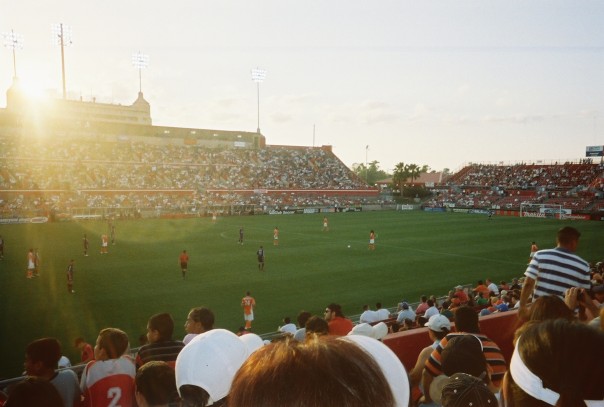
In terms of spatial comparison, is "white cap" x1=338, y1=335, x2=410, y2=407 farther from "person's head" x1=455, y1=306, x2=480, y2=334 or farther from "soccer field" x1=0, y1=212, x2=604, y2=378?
"soccer field" x1=0, y1=212, x2=604, y2=378

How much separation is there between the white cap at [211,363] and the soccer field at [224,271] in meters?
12.2

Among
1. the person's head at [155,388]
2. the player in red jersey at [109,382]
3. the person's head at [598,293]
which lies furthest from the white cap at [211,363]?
the person's head at [598,293]

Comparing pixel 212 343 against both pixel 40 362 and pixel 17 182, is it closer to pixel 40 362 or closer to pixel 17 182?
pixel 40 362

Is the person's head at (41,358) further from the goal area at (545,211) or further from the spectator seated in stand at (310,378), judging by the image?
the goal area at (545,211)

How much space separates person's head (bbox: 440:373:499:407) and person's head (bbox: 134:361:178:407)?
2.15m

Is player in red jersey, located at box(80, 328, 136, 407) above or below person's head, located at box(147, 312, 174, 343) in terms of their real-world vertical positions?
below

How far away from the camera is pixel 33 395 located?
305 cm

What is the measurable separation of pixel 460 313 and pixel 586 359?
9.75ft

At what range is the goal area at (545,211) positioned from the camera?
56.2 m

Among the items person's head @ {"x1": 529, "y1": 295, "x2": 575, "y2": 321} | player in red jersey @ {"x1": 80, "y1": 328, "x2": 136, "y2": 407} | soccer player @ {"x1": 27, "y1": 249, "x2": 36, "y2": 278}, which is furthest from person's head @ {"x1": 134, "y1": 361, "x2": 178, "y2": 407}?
soccer player @ {"x1": 27, "y1": 249, "x2": 36, "y2": 278}

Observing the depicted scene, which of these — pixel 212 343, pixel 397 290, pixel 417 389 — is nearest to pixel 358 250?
pixel 397 290

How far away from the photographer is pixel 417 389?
4879 mm

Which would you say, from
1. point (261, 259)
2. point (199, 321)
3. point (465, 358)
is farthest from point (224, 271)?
point (465, 358)

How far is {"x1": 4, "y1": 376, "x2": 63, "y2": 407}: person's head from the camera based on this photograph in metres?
3.01
